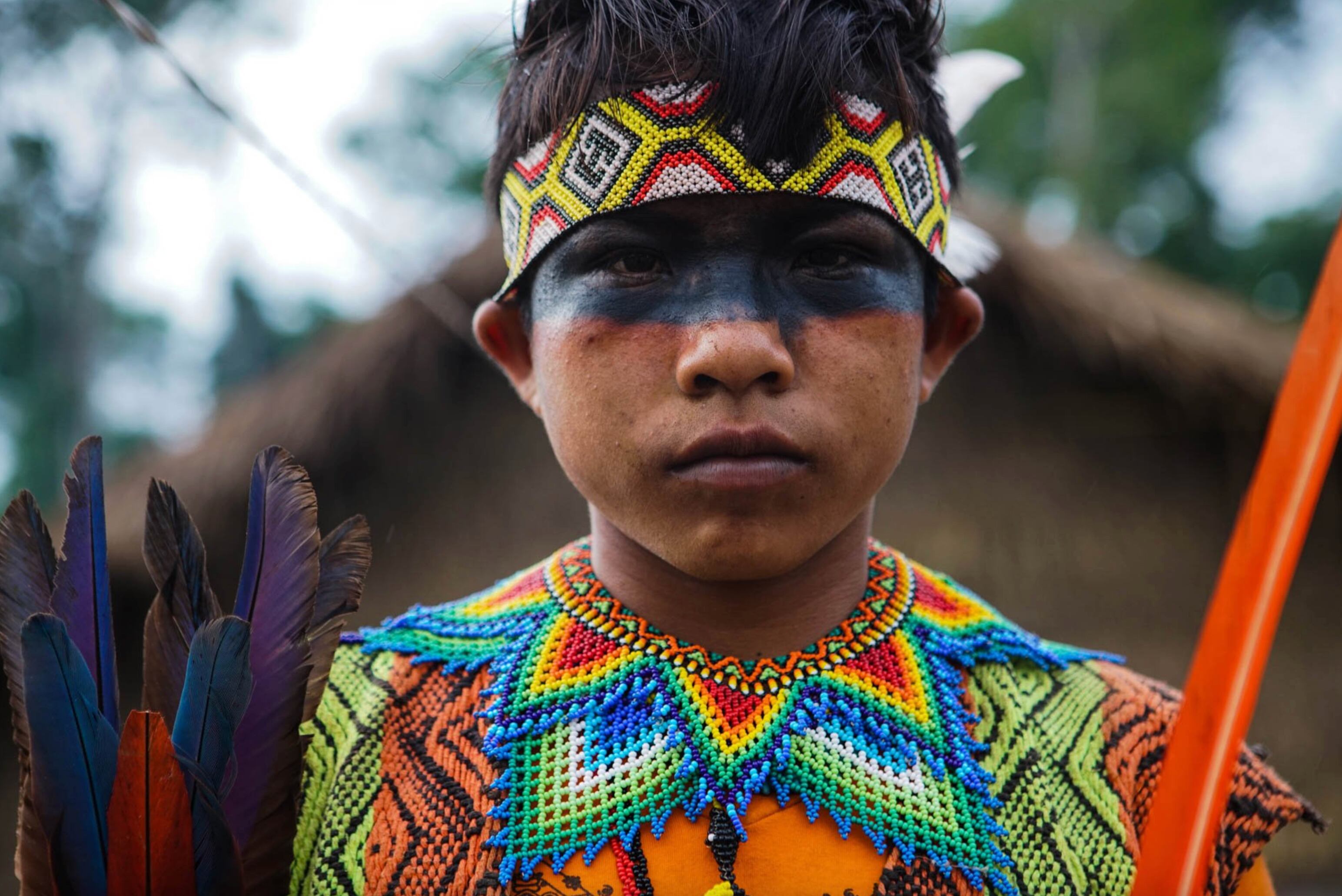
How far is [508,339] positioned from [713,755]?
0.84 m

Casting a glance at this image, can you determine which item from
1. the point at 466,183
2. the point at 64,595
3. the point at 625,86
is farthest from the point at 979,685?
the point at 466,183

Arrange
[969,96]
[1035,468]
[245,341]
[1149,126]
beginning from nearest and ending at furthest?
1. [969,96]
2. [1035,468]
3. [1149,126]
4. [245,341]

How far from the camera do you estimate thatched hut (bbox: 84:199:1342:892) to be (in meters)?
6.11

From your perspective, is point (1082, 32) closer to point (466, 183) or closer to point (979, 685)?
point (466, 183)

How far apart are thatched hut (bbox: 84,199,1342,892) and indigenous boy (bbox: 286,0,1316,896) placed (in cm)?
431

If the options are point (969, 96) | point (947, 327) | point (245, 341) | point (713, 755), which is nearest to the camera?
point (713, 755)

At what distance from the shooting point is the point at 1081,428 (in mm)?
6566

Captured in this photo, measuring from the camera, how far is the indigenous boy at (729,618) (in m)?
1.64

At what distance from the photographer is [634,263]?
1.77 m

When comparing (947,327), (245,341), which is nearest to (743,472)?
(947,327)

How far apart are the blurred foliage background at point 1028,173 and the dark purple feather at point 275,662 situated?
1368 cm

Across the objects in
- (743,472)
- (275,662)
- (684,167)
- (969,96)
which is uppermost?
(969,96)

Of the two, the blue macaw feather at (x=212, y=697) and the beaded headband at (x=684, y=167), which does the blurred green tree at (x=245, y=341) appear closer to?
the beaded headband at (x=684, y=167)

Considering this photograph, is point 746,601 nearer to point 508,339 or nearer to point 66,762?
point 508,339
